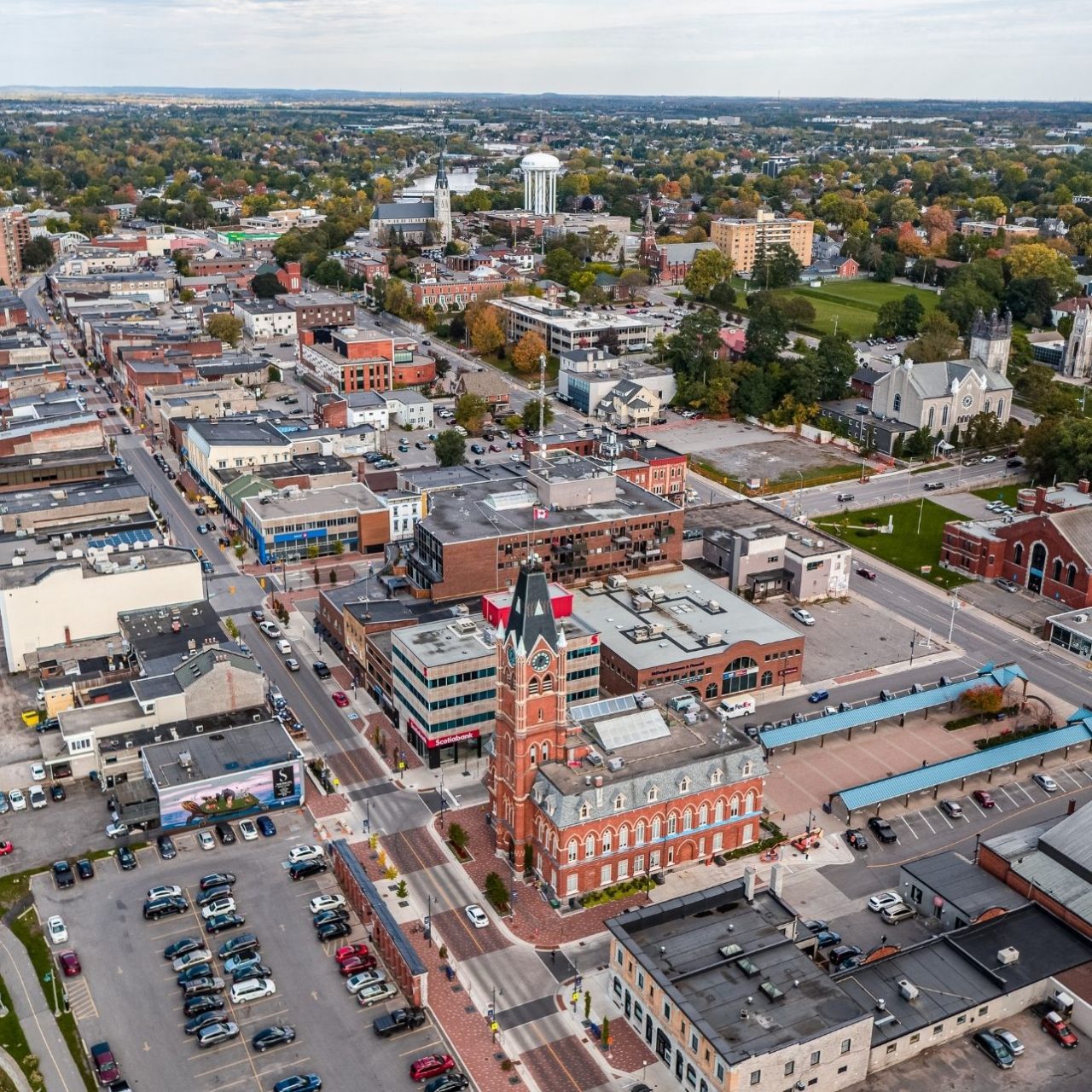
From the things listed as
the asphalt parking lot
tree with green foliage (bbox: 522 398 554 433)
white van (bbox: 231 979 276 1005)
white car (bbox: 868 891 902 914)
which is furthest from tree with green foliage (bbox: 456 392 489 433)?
white van (bbox: 231 979 276 1005)

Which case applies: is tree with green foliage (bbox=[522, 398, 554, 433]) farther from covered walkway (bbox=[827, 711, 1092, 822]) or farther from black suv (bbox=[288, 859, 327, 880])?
black suv (bbox=[288, 859, 327, 880])

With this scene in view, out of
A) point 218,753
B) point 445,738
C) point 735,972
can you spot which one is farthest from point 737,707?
point 218,753

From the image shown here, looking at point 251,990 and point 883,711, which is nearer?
point 251,990

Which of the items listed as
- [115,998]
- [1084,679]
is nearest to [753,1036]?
[115,998]

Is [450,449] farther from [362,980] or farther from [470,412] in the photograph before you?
[362,980]

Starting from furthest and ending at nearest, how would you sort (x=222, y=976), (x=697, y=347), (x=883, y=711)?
(x=697, y=347), (x=883, y=711), (x=222, y=976)

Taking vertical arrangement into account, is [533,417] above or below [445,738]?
above
